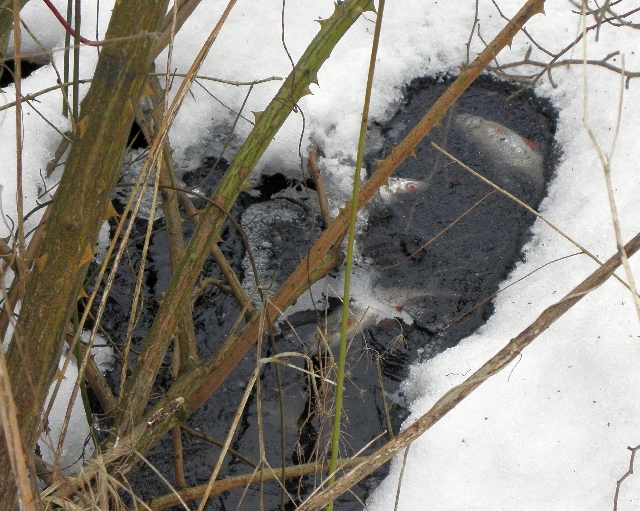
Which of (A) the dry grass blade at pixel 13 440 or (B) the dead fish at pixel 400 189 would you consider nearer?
(A) the dry grass blade at pixel 13 440

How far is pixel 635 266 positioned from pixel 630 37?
3.69 feet

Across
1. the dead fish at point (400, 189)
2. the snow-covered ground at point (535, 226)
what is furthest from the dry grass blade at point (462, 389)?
the dead fish at point (400, 189)

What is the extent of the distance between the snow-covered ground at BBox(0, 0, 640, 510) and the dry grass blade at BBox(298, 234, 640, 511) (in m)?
0.60

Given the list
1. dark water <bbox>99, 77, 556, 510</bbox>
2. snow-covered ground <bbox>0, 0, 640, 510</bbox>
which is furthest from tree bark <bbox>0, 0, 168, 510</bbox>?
snow-covered ground <bbox>0, 0, 640, 510</bbox>

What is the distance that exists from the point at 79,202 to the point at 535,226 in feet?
5.43

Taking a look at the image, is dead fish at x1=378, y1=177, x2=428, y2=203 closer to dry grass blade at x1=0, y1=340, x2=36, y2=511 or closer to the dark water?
the dark water

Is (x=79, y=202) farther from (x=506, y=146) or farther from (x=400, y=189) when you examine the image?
(x=506, y=146)

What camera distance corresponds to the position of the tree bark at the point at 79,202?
1.00m

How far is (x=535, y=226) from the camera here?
2.22 meters

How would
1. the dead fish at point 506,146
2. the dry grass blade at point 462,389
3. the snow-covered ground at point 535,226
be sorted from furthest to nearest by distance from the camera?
the dead fish at point 506,146 < the snow-covered ground at point 535,226 < the dry grass blade at point 462,389

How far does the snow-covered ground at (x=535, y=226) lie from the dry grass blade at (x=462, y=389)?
1.98ft

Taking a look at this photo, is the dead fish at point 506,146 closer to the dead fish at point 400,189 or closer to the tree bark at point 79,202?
the dead fish at point 400,189

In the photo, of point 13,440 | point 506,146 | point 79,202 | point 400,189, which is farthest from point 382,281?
point 13,440

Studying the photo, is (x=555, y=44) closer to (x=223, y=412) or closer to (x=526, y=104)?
(x=526, y=104)
